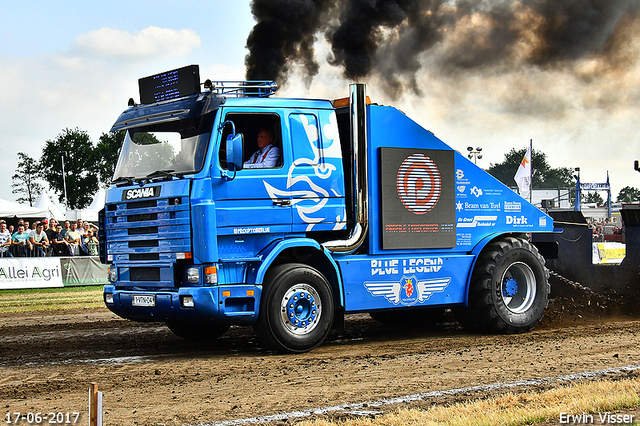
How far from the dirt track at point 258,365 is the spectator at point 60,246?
35.0ft

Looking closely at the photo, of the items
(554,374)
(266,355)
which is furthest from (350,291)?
(554,374)

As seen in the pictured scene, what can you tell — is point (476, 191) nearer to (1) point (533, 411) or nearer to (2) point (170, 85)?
(2) point (170, 85)

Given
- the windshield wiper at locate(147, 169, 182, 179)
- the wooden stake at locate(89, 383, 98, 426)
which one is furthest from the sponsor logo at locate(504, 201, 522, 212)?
the wooden stake at locate(89, 383, 98, 426)

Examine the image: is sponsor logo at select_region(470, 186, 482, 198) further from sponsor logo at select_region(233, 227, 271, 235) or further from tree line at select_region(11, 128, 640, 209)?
tree line at select_region(11, 128, 640, 209)

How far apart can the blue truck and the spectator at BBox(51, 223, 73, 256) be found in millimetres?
13096

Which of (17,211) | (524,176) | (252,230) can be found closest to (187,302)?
(252,230)

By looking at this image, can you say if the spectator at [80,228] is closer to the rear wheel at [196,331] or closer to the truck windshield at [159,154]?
the rear wheel at [196,331]

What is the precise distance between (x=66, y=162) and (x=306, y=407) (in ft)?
318

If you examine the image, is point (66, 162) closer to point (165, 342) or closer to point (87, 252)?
point (87, 252)

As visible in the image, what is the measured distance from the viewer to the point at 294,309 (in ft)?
28.1

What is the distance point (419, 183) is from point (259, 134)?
229cm

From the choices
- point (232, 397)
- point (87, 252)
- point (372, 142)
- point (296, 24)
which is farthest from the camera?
point (87, 252)

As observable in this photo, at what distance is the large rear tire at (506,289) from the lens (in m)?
10.1

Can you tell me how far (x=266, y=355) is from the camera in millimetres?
8633
